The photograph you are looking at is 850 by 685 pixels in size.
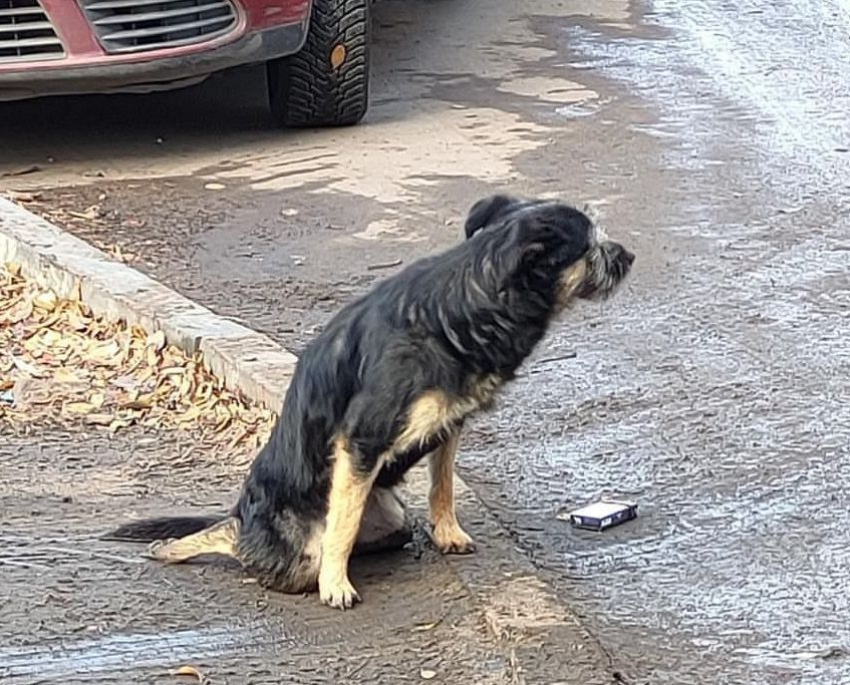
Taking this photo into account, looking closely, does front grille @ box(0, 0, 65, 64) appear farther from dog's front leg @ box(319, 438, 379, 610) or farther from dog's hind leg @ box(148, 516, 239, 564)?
dog's front leg @ box(319, 438, 379, 610)

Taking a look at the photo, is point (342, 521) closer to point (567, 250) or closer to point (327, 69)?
point (567, 250)

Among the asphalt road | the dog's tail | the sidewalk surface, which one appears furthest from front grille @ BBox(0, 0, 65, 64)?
the dog's tail

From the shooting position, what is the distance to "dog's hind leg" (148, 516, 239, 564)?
170 inches

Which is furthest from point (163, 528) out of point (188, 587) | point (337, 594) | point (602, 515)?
point (602, 515)

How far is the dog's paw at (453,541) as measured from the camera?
4406mm

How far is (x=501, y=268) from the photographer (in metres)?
4.09

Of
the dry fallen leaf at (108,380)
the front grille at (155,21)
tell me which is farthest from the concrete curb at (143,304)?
the front grille at (155,21)

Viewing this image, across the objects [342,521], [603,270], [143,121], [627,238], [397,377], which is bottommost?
[143,121]

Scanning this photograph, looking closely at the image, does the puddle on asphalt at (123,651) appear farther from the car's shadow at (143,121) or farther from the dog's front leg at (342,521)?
the car's shadow at (143,121)

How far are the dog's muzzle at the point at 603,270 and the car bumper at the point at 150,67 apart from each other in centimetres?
406

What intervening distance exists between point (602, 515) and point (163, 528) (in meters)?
1.06

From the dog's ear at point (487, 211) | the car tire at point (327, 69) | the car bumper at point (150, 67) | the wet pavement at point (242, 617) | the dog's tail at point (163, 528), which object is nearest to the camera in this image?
the wet pavement at point (242, 617)

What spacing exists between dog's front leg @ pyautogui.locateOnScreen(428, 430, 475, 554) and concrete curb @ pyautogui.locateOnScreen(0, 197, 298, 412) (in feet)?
2.74

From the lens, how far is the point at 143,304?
19.2 ft
